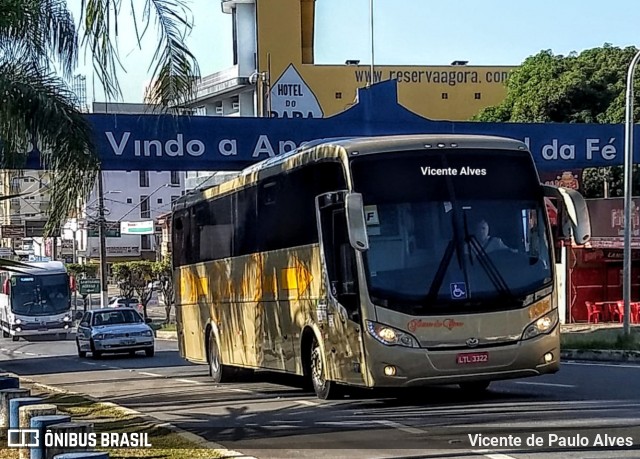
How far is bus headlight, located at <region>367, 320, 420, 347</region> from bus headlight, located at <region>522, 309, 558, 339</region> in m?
1.44

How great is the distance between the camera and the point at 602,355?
24.6m

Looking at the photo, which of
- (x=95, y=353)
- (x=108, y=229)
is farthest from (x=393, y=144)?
(x=108, y=229)

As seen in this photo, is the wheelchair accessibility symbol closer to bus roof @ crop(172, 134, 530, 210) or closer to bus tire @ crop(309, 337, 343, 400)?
bus roof @ crop(172, 134, 530, 210)

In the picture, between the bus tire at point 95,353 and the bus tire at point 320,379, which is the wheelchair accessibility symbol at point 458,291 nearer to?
the bus tire at point 320,379

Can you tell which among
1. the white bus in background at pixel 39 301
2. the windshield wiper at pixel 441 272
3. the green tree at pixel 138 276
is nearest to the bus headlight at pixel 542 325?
the windshield wiper at pixel 441 272

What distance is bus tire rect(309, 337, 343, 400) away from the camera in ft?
50.0

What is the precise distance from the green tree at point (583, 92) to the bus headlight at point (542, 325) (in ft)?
109

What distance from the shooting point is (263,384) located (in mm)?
20516

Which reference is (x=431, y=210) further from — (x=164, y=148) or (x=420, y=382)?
(x=164, y=148)

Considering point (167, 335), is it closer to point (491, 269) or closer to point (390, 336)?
point (390, 336)

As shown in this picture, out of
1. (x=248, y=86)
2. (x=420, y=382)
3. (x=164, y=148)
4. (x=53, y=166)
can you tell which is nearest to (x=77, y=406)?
(x=53, y=166)

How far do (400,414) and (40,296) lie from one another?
38576 mm

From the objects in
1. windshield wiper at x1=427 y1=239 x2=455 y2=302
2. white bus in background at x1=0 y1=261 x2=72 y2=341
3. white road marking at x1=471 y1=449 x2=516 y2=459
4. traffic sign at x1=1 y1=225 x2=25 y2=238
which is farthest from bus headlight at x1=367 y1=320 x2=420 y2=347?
traffic sign at x1=1 y1=225 x2=25 y2=238

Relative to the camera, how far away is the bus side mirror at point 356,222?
12961 mm
